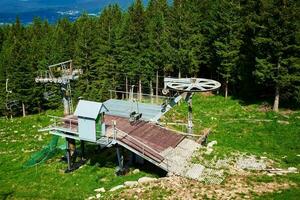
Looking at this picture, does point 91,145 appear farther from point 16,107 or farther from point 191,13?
point 16,107

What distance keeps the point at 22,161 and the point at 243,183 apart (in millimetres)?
18993

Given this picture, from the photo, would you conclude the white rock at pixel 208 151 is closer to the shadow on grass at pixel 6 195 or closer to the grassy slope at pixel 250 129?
the grassy slope at pixel 250 129

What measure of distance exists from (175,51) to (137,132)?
2840 centimetres

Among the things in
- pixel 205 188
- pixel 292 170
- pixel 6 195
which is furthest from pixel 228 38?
pixel 6 195

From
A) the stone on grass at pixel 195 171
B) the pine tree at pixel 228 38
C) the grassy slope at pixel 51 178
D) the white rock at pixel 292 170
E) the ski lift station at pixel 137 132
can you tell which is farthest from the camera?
the pine tree at pixel 228 38

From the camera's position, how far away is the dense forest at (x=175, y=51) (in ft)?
149

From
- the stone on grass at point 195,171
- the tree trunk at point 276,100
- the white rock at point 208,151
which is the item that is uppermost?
the tree trunk at point 276,100

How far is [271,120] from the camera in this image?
1703 inches

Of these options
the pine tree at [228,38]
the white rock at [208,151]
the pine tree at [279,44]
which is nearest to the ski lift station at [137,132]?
the white rock at [208,151]

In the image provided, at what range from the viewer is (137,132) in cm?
3180

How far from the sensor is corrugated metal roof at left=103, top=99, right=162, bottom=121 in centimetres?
3478

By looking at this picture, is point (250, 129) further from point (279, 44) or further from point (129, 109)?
point (129, 109)

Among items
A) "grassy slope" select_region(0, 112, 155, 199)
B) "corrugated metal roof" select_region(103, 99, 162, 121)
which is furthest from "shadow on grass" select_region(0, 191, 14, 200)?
"corrugated metal roof" select_region(103, 99, 162, 121)

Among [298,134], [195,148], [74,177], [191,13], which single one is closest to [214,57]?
[191,13]
